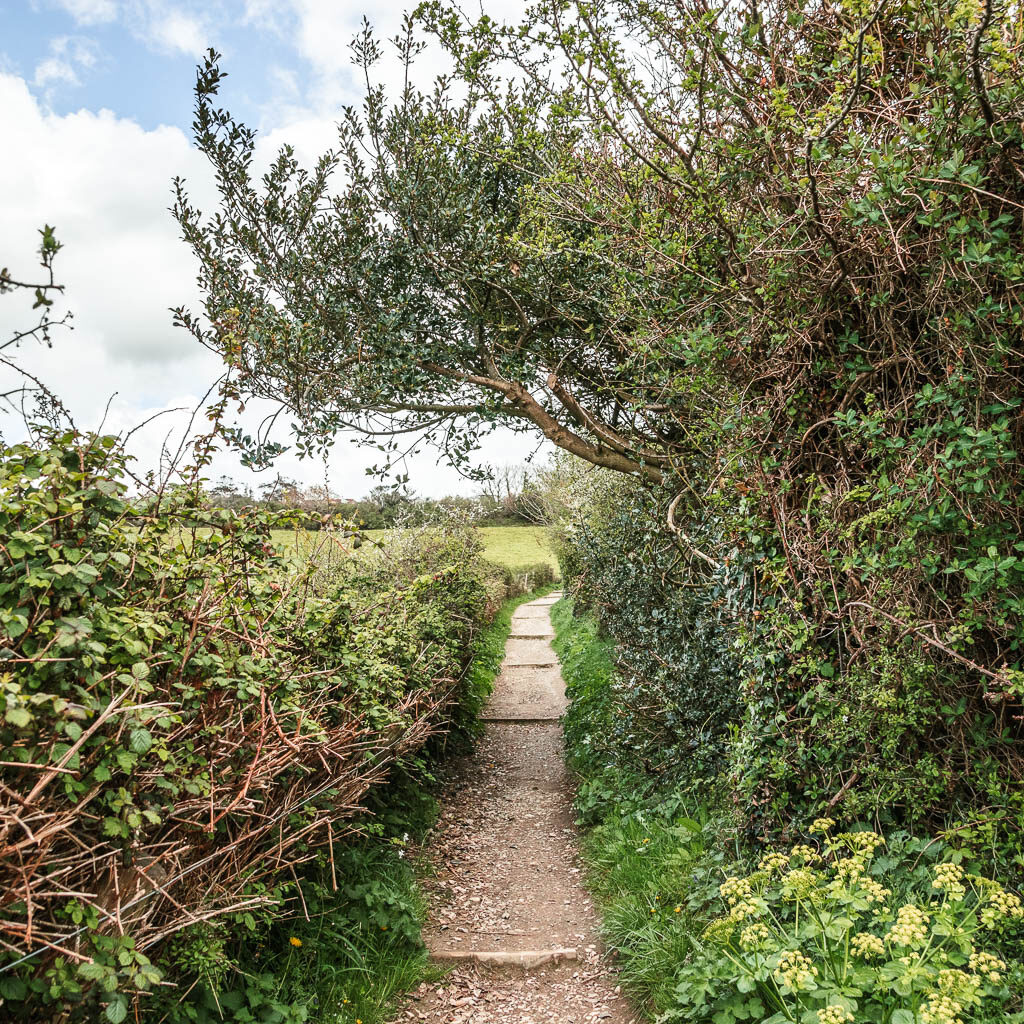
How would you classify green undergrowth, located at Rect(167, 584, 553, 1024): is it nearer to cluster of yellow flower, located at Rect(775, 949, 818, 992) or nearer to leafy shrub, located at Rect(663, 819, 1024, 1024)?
leafy shrub, located at Rect(663, 819, 1024, 1024)

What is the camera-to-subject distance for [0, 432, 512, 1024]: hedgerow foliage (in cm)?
225

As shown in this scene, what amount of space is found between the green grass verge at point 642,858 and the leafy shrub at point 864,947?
16.8 inches

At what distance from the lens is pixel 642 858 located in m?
5.18

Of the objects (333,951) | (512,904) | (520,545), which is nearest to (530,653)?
(512,904)

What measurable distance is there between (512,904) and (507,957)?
98 centimetres

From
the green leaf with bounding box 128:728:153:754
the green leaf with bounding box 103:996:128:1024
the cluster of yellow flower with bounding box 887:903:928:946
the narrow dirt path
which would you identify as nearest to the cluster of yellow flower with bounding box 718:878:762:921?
the cluster of yellow flower with bounding box 887:903:928:946

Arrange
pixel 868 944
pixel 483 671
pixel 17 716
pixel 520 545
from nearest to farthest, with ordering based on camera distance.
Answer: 1. pixel 17 716
2. pixel 868 944
3. pixel 483 671
4. pixel 520 545

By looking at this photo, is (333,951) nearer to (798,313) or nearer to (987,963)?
(987,963)

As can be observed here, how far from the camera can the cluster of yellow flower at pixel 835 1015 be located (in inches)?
93.4

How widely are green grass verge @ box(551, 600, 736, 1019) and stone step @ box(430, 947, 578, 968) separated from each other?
0.37 metres

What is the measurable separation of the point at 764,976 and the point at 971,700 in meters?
1.69

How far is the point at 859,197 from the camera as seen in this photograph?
3484 mm

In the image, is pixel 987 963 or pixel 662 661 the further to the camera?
pixel 662 661

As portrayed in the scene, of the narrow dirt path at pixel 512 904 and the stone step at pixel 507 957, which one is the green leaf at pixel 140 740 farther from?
the stone step at pixel 507 957
